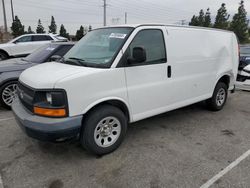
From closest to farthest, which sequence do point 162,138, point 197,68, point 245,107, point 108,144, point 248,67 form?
1. point 108,144
2. point 162,138
3. point 197,68
4. point 245,107
5. point 248,67

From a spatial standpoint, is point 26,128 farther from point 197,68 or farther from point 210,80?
point 210,80

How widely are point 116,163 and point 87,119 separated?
746 mm

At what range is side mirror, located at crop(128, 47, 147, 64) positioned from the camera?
124 inches

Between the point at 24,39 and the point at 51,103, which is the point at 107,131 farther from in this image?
the point at 24,39

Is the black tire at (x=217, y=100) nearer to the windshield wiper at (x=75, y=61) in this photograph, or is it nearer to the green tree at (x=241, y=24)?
the windshield wiper at (x=75, y=61)

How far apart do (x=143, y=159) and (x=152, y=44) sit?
182 centimetres

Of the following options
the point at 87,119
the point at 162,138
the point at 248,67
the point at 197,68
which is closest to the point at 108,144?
the point at 87,119

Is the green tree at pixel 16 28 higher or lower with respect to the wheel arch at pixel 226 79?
higher

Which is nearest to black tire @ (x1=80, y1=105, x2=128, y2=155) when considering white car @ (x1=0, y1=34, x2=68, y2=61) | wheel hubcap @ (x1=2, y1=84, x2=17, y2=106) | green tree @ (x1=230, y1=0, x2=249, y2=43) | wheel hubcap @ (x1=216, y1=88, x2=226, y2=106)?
wheel hubcap @ (x1=216, y1=88, x2=226, y2=106)

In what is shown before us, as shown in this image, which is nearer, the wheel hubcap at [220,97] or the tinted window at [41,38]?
the wheel hubcap at [220,97]

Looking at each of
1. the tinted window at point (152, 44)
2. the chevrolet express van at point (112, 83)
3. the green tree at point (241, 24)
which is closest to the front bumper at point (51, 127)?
the chevrolet express van at point (112, 83)

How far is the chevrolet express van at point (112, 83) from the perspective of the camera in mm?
2770

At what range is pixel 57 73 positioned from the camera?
116 inches

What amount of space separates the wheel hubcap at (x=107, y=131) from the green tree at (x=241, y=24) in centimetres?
3566
